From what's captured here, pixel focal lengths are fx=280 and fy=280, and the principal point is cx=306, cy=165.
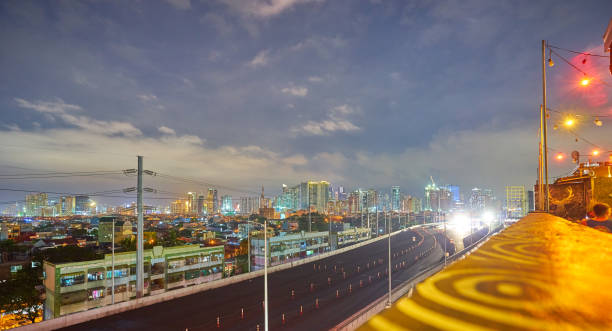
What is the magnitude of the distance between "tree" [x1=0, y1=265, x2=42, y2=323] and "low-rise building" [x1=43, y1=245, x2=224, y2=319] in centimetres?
95

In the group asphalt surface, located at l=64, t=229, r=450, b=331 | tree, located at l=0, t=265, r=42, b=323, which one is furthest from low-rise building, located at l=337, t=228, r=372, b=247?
tree, located at l=0, t=265, r=42, b=323

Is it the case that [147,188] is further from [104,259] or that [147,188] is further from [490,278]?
[490,278]

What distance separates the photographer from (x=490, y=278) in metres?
2.42

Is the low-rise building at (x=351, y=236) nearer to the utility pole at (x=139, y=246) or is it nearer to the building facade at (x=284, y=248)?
the building facade at (x=284, y=248)

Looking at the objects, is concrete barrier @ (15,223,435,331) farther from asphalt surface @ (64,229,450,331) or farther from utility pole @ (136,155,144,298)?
utility pole @ (136,155,144,298)

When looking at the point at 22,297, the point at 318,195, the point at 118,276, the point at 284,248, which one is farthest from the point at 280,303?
the point at 318,195

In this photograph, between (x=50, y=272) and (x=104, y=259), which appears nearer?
(x=50, y=272)

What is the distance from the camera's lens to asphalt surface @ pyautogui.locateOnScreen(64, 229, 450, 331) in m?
19.8

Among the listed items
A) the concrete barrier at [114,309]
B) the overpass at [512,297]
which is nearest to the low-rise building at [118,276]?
the concrete barrier at [114,309]

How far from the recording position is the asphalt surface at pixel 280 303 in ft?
65.1

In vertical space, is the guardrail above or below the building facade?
above

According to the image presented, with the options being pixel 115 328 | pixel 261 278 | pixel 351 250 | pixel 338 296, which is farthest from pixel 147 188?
pixel 351 250

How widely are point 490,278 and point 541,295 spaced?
Result: 42 cm

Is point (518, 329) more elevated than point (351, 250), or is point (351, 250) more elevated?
point (518, 329)
